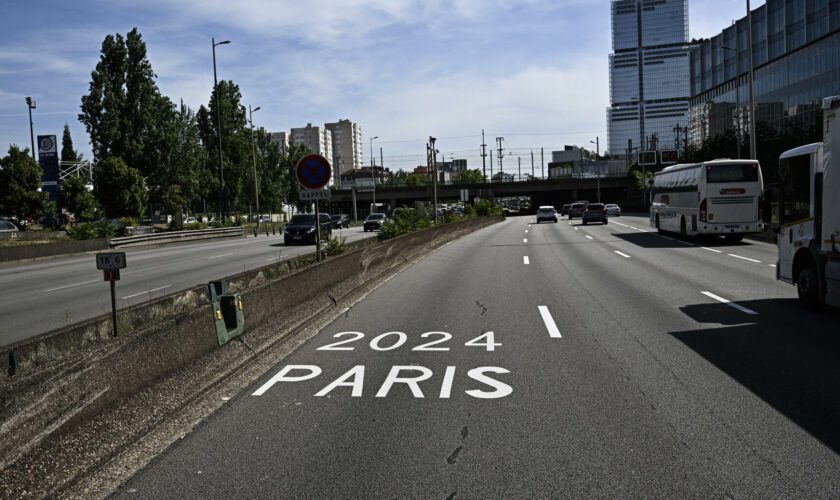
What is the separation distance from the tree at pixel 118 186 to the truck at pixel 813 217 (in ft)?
183

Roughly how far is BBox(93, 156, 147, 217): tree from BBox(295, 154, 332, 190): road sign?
50.9 m

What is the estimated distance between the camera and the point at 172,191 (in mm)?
67938

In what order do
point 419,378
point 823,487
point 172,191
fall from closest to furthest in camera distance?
1. point 823,487
2. point 419,378
3. point 172,191

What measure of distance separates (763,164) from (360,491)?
7520 cm

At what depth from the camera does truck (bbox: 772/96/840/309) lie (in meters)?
10.0

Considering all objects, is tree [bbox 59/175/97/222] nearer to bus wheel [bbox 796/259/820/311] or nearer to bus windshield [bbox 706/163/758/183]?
bus windshield [bbox 706/163/758/183]

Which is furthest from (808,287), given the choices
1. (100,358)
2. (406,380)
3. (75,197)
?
(75,197)

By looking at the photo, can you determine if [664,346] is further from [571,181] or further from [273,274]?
[571,181]

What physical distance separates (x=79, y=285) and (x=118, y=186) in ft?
145

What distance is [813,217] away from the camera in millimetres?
10883

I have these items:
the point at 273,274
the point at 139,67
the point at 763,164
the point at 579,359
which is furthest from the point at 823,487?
the point at 763,164

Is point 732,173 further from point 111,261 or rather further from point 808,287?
point 111,261

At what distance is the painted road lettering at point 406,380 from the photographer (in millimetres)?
6805

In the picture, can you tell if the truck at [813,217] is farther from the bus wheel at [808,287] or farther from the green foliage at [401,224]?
the green foliage at [401,224]
